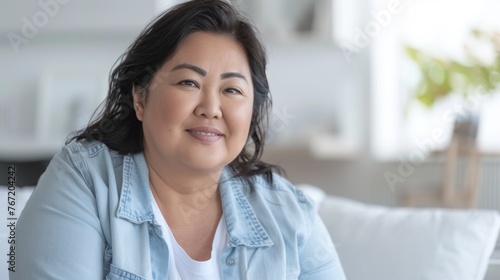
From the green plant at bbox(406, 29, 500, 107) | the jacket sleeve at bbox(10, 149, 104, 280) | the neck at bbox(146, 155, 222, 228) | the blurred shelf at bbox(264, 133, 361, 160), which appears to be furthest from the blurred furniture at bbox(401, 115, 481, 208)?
the jacket sleeve at bbox(10, 149, 104, 280)

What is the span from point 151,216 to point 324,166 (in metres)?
3.66

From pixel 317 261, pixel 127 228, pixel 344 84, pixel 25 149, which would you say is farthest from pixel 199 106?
pixel 344 84

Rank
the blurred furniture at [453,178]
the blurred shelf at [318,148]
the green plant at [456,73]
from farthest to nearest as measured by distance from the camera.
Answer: the green plant at [456,73] → the blurred shelf at [318,148] → the blurred furniture at [453,178]

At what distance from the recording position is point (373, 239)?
5.69ft

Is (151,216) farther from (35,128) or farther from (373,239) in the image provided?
(35,128)

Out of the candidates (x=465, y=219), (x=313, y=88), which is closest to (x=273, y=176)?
(x=465, y=219)

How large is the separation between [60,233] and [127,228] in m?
0.12

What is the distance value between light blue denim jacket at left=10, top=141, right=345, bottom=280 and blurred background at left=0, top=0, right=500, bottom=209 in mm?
3054

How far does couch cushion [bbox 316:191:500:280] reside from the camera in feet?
5.44

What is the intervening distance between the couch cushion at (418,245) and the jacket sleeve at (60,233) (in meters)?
0.63

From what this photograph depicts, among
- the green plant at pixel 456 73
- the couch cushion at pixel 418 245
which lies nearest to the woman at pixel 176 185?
the couch cushion at pixel 418 245

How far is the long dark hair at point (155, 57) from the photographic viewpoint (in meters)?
1.45

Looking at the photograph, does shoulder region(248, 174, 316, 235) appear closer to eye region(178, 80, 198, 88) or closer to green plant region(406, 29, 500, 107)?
eye region(178, 80, 198, 88)

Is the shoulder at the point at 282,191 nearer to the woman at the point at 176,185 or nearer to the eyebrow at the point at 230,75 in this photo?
the woman at the point at 176,185
